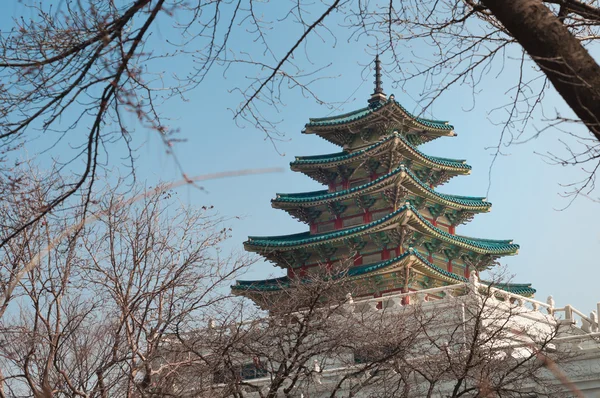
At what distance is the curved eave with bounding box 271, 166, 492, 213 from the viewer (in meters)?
24.6

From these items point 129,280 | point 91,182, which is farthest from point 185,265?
point 91,182

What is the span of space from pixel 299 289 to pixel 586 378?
5734mm

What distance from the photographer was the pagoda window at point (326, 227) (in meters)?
26.5

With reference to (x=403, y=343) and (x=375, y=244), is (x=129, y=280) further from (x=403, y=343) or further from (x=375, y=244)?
(x=375, y=244)

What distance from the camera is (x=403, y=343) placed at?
13.8m

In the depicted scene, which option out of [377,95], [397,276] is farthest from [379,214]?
[377,95]

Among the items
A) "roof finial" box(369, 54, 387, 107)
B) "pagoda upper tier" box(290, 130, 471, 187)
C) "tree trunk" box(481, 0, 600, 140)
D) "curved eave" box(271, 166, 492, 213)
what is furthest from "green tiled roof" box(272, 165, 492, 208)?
"tree trunk" box(481, 0, 600, 140)

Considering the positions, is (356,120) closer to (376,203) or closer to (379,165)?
(379,165)

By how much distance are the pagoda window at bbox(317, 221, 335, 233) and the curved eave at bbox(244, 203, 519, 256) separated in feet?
1.33

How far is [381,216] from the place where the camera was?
25672 millimetres

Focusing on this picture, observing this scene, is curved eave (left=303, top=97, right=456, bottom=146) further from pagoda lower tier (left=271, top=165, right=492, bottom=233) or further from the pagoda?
pagoda lower tier (left=271, top=165, right=492, bottom=233)

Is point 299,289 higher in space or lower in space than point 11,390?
higher

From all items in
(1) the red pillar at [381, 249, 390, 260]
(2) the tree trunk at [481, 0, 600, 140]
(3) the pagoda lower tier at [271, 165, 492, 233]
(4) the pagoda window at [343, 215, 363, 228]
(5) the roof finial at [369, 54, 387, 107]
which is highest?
(5) the roof finial at [369, 54, 387, 107]

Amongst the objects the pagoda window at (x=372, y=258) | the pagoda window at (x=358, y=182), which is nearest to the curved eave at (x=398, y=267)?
the pagoda window at (x=372, y=258)
